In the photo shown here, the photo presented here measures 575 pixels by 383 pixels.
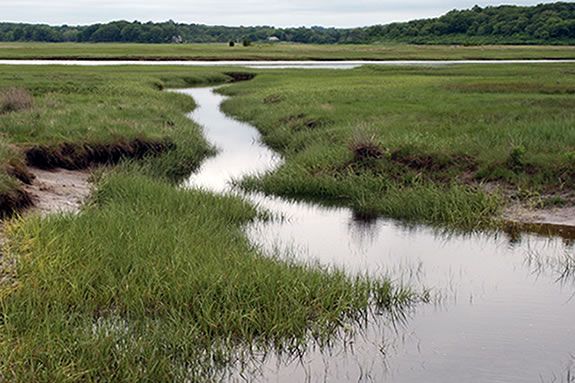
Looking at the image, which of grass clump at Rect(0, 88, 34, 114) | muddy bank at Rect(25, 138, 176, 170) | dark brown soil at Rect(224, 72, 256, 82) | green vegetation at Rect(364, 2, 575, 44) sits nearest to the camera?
muddy bank at Rect(25, 138, 176, 170)

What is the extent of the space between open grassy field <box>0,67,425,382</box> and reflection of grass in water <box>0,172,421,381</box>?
18 mm

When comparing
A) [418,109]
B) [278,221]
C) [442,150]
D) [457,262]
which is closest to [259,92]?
[418,109]

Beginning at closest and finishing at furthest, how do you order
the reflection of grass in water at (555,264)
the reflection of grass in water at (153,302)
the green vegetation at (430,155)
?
the reflection of grass in water at (153,302) → the reflection of grass in water at (555,264) → the green vegetation at (430,155)

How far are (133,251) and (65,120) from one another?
40.8ft

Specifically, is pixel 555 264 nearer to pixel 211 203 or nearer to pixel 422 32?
pixel 211 203

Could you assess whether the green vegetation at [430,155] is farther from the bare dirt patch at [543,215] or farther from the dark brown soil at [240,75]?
the dark brown soil at [240,75]

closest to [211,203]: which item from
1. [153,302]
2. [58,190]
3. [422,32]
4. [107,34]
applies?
[58,190]

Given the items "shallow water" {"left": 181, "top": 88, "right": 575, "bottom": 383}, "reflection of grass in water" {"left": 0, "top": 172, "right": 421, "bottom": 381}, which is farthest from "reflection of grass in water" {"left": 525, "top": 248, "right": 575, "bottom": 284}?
"reflection of grass in water" {"left": 0, "top": 172, "right": 421, "bottom": 381}

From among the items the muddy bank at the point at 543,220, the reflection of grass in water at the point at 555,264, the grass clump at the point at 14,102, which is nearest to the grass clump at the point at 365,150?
the muddy bank at the point at 543,220

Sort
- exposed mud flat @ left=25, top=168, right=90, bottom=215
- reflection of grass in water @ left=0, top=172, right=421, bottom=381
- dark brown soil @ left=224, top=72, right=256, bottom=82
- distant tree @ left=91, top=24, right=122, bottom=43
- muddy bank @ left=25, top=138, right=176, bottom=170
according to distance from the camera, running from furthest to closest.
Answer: distant tree @ left=91, top=24, right=122, bottom=43 → dark brown soil @ left=224, top=72, right=256, bottom=82 → muddy bank @ left=25, top=138, right=176, bottom=170 → exposed mud flat @ left=25, top=168, right=90, bottom=215 → reflection of grass in water @ left=0, top=172, right=421, bottom=381

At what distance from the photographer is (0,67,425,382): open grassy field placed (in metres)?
8.51

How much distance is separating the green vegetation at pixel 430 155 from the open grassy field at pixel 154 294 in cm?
363

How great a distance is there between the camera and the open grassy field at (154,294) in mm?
8508

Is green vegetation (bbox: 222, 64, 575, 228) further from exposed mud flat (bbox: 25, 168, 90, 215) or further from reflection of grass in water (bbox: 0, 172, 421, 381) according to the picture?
reflection of grass in water (bbox: 0, 172, 421, 381)
